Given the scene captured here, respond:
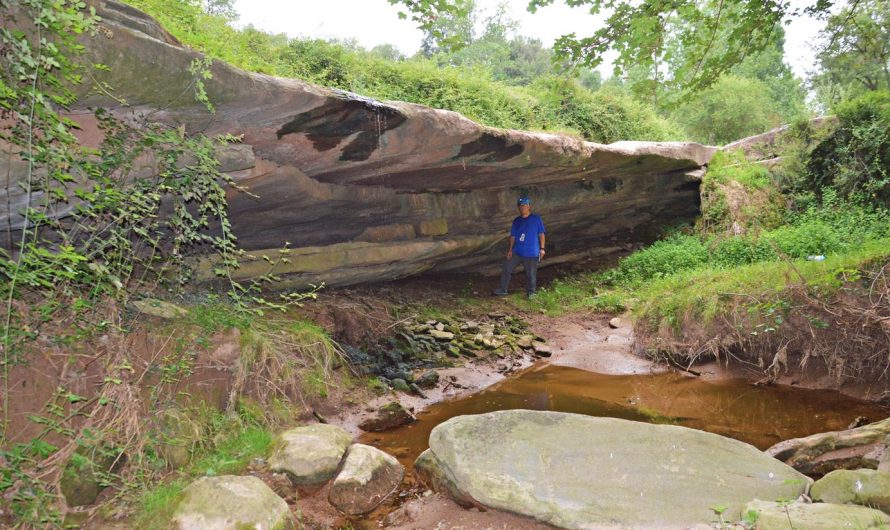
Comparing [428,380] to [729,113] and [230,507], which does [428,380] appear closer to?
[230,507]

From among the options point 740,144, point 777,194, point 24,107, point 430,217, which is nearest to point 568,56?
point 430,217

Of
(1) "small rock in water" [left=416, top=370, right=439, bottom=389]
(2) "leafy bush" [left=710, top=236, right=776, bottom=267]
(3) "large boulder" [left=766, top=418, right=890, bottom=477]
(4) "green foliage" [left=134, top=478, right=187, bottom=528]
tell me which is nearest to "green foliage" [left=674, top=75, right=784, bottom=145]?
(2) "leafy bush" [left=710, top=236, right=776, bottom=267]

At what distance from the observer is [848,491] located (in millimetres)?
3178

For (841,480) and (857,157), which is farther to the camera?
(857,157)

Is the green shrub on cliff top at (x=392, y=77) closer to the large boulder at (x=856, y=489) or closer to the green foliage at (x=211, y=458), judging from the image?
the green foliage at (x=211, y=458)

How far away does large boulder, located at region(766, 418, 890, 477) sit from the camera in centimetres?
389

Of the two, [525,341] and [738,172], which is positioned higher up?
[738,172]

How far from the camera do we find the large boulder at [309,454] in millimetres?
3979

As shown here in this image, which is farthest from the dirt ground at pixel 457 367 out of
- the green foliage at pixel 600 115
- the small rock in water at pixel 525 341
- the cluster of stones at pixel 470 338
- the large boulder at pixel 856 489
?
the green foliage at pixel 600 115

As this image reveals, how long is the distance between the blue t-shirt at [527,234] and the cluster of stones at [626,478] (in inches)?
214

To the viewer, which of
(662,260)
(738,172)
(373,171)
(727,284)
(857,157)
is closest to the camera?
(373,171)

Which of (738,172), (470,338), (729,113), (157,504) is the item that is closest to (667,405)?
(470,338)

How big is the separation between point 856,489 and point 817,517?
0.59 metres

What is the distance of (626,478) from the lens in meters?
3.60
